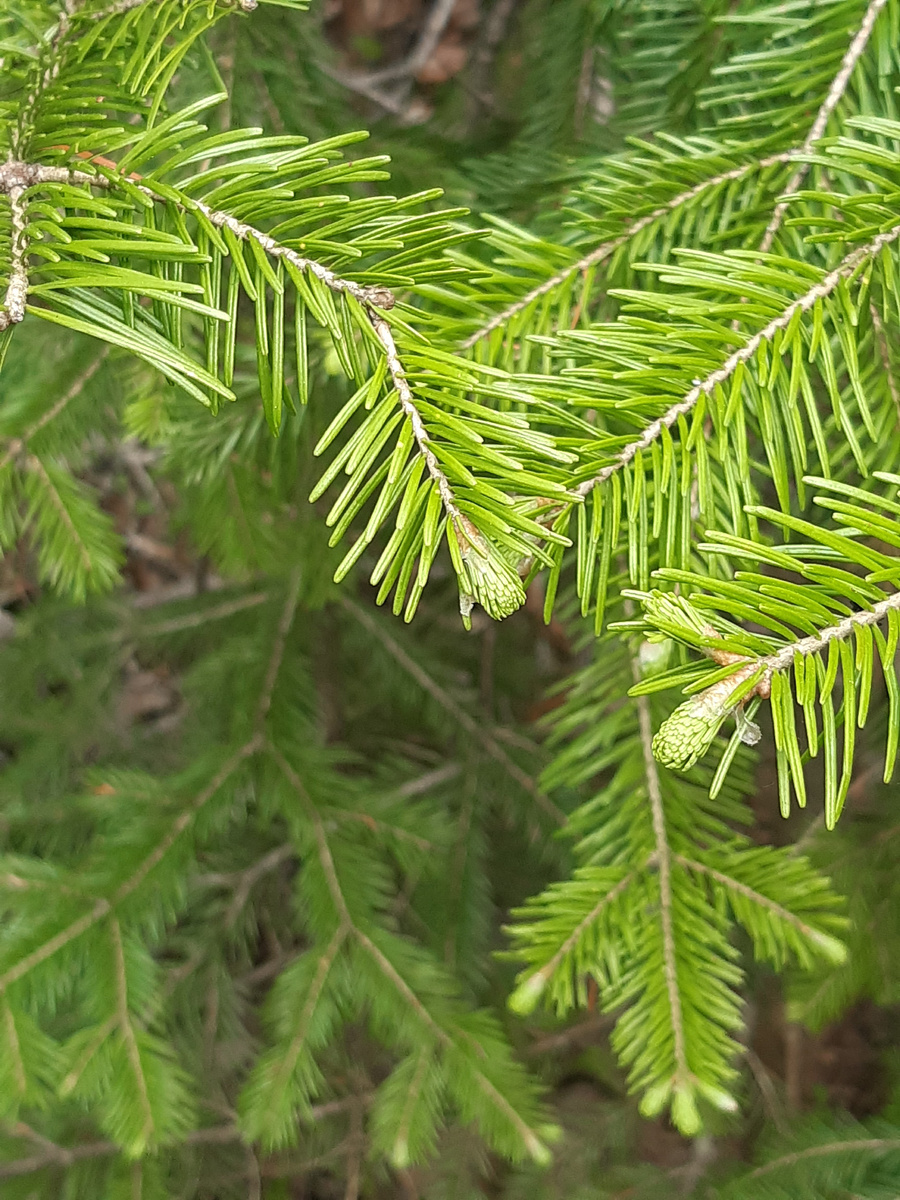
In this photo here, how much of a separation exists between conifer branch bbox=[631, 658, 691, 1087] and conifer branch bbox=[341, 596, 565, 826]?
79 cm

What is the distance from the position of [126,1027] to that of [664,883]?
0.78 metres

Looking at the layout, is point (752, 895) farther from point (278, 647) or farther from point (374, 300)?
point (278, 647)

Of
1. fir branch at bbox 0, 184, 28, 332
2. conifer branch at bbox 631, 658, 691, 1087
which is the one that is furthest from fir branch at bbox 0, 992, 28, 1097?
fir branch at bbox 0, 184, 28, 332

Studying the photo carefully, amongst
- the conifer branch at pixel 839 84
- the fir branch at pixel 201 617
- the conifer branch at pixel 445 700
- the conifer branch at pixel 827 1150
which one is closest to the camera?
the conifer branch at pixel 839 84

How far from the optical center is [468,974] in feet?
4.91

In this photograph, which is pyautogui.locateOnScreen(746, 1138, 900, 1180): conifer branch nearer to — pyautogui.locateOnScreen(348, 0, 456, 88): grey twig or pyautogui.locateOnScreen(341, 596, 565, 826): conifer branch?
pyautogui.locateOnScreen(341, 596, 565, 826): conifer branch

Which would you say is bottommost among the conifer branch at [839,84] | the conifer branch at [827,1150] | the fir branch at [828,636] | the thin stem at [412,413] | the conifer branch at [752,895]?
the conifer branch at [827,1150]

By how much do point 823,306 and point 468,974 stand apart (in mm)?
1355

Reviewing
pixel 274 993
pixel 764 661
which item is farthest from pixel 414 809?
pixel 764 661

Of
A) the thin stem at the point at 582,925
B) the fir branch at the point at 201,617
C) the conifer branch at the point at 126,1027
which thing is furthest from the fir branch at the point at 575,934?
the fir branch at the point at 201,617

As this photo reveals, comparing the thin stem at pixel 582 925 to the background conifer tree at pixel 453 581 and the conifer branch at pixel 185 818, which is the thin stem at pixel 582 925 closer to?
the background conifer tree at pixel 453 581

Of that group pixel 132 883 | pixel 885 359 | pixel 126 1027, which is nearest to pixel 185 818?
pixel 132 883

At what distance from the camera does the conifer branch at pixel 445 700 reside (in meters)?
1.60

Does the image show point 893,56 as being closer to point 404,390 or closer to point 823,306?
point 823,306
